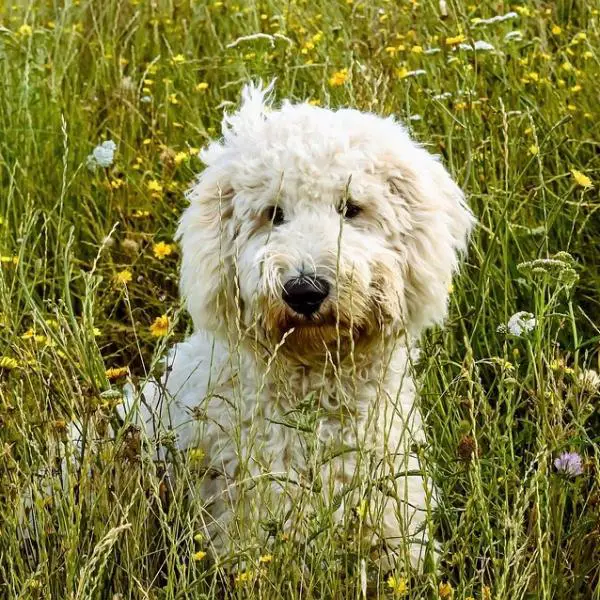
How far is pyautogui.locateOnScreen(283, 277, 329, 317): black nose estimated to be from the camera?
3201 millimetres

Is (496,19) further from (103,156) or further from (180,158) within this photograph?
(103,156)

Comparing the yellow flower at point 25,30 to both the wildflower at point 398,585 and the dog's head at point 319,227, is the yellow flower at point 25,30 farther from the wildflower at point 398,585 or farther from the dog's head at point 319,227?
the wildflower at point 398,585

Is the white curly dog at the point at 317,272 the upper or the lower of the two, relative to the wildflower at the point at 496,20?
lower

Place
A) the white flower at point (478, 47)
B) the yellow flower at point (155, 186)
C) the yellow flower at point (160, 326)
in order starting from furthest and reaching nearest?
the yellow flower at point (155, 186)
the white flower at point (478, 47)
the yellow flower at point (160, 326)

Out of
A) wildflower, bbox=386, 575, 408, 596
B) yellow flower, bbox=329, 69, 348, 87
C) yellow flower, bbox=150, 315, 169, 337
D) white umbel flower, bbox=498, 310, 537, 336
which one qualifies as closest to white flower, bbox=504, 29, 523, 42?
yellow flower, bbox=329, 69, 348, 87

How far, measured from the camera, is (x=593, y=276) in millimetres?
4289

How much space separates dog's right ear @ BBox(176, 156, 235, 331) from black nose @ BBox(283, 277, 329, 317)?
1.17 ft

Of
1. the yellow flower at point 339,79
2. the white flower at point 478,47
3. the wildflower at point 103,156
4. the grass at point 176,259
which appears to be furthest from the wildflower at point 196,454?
the yellow flower at point 339,79

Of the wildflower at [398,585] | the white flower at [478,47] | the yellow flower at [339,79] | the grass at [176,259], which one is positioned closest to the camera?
the wildflower at [398,585]

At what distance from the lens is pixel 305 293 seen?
3.21m

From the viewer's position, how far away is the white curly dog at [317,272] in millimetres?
3328

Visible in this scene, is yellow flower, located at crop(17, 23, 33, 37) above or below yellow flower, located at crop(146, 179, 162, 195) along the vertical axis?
above

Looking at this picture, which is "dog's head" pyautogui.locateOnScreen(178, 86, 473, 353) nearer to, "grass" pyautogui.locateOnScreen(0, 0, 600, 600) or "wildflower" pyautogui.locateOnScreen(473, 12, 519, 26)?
"grass" pyautogui.locateOnScreen(0, 0, 600, 600)

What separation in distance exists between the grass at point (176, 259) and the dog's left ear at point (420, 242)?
0.11m
